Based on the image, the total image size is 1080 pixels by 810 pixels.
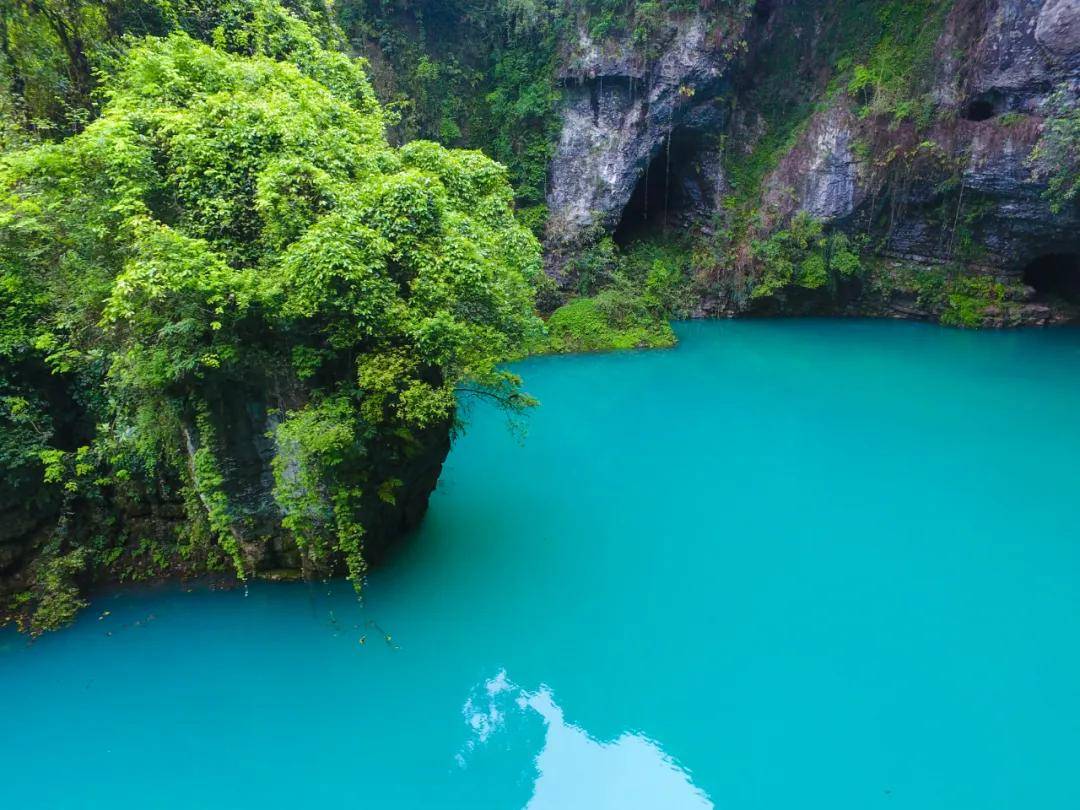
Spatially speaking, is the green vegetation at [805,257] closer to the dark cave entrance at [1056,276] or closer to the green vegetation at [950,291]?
the green vegetation at [950,291]

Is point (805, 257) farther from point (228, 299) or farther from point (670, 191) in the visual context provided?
point (228, 299)

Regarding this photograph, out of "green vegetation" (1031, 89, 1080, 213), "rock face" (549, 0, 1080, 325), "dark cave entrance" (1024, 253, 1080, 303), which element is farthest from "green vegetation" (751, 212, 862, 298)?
"dark cave entrance" (1024, 253, 1080, 303)

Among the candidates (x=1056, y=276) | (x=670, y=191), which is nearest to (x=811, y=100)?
(x=670, y=191)

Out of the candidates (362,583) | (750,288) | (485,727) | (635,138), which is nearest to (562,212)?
(635,138)

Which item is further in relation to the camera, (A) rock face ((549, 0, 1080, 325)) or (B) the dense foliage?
(A) rock face ((549, 0, 1080, 325))

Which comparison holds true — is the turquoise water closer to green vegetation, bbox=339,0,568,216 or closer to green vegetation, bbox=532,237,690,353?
green vegetation, bbox=532,237,690,353

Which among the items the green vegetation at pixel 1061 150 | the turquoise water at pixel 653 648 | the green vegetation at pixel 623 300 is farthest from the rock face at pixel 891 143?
the turquoise water at pixel 653 648
